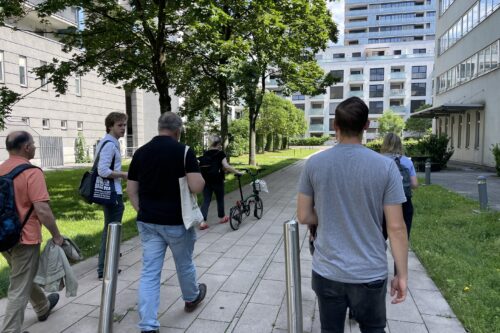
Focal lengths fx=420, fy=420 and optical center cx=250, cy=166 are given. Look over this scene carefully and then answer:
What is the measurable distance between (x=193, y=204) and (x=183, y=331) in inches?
47.4

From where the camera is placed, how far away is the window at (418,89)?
3142 inches

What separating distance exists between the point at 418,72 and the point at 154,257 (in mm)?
85707

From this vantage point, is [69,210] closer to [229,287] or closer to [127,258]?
[127,258]

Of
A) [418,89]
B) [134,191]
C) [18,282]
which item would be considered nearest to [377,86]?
[418,89]

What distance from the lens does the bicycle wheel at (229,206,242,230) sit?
26.1ft

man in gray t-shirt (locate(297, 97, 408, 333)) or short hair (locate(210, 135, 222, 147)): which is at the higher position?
short hair (locate(210, 135, 222, 147))

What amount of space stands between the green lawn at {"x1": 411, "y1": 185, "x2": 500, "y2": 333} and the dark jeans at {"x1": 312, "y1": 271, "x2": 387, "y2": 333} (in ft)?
6.85

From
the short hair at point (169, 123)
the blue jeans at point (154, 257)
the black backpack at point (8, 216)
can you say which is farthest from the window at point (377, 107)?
the black backpack at point (8, 216)

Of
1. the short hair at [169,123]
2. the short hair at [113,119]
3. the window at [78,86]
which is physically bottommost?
the short hair at [169,123]

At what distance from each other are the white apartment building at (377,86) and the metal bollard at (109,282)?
248ft

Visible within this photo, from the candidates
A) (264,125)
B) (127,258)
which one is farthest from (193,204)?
(264,125)

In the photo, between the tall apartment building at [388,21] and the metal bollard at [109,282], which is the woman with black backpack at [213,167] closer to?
the metal bollard at [109,282]

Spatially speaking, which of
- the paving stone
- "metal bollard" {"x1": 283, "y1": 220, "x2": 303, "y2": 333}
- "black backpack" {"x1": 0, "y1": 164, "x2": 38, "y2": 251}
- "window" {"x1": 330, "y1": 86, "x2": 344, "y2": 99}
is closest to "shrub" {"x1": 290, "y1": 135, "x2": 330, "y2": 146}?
"window" {"x1": 330, "y1": 86, "x2": 344, "y2": 99}

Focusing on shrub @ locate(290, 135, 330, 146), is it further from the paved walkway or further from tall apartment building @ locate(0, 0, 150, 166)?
the paved walkway
